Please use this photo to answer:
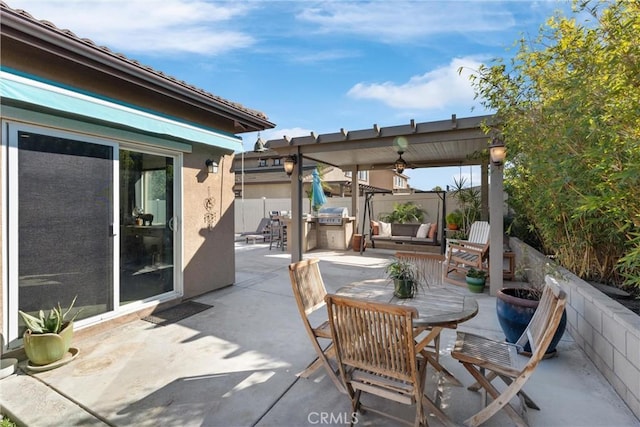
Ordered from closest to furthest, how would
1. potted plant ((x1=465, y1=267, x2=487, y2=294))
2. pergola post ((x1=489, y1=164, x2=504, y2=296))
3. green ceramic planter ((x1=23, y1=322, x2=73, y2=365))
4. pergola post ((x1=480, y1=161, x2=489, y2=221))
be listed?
green ceramic planter ((x1=23, y1=322, x2=73, y2=365)), pergola post ((x1=489, y1=164, x2=504, y2=296)), potted plant ((x1=465, y1=267, x2=487, y2=294)), pergola post ((x1=480, y1=161, x2=489, y2=221))

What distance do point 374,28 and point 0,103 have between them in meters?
4.96

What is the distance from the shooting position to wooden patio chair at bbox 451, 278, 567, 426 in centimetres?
182

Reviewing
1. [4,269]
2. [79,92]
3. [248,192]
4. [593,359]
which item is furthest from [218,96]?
[248,192]

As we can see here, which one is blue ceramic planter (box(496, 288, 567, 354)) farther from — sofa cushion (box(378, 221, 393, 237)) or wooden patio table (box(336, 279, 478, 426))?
sofa cushion (box(378, 221, 393, 237))

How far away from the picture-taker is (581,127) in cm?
255

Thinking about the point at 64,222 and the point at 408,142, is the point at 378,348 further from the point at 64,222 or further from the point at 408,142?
the point at 408,142

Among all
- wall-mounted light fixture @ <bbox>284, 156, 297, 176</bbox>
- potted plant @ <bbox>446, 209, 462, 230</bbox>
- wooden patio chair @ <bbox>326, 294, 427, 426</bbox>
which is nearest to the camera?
wooden patio chair @ <bbox>326, 294, 427, 426</bbox>

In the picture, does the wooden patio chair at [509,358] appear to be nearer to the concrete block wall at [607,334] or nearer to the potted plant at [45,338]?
the concrete block wall at [607,334]

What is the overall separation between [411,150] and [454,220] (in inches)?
129

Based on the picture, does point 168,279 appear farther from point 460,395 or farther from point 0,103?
point 460,395

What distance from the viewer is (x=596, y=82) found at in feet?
8.39

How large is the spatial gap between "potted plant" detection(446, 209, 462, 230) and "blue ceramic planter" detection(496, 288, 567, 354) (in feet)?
21.4

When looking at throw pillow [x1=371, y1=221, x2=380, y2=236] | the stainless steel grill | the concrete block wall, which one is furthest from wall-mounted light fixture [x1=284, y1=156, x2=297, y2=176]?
the concrete block wall

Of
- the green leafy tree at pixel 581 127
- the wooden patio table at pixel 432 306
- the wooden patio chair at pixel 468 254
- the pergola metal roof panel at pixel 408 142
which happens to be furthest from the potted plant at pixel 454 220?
the wooden patio table at pixel 432 306
